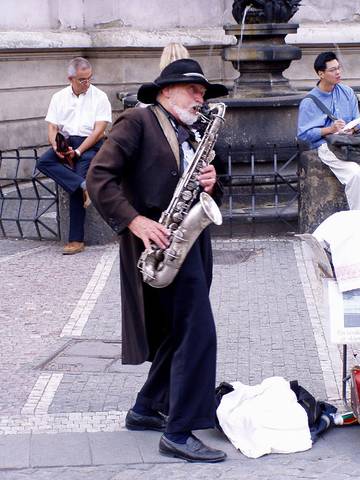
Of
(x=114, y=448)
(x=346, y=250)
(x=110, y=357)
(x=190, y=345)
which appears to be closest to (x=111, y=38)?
(x=110, y=357)

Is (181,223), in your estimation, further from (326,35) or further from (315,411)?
(326,35)

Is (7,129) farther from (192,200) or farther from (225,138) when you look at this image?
(192,200)

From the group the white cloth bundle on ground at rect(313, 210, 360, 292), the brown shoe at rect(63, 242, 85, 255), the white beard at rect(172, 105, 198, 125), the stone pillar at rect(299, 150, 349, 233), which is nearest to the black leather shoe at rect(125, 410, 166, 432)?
the white cloth bundle on ground at rect(313, 210, 360, 292)

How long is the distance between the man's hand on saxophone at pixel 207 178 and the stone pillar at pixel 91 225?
16.7ft

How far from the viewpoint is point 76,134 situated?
34.3 ft

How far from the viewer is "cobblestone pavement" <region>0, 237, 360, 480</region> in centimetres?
541

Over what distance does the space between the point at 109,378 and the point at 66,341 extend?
2.98 feet

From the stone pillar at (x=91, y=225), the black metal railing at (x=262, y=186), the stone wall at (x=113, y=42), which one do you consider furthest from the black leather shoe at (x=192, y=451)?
the stone wall at (x=113, y=42)

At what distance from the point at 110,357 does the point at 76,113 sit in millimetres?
3906

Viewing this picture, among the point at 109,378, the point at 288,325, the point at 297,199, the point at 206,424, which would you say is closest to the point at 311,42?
the point at 297,199

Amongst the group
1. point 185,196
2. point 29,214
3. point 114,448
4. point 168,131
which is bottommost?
point 29,214

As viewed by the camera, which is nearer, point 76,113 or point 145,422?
point 145,422

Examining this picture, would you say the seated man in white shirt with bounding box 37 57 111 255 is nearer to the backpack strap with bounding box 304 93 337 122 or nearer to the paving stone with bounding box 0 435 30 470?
the backpack strap with bounding box 304 93 337 122

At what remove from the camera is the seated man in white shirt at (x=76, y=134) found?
402 inches
